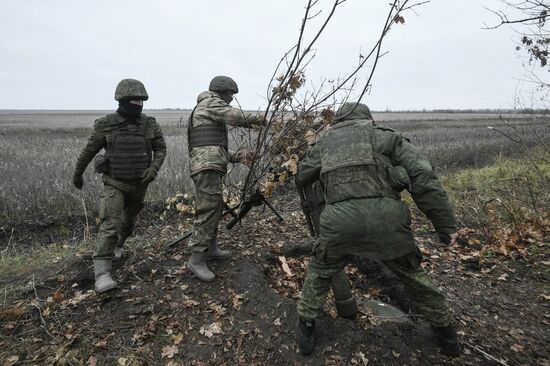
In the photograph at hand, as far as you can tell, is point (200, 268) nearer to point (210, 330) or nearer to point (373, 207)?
point (210, 330)

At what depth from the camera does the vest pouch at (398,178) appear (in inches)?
114

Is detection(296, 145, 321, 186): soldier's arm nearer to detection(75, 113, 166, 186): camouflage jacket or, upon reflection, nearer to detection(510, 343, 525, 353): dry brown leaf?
detection(75, 113, 166, 186): camouflage jacket

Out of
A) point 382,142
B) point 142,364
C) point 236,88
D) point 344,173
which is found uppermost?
point 236,88

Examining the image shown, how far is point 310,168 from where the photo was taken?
10.6ft

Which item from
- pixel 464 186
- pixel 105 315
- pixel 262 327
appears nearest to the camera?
pixel 262 327

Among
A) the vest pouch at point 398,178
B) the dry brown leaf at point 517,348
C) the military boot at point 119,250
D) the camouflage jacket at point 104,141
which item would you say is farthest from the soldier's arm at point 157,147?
the dry brown leaf at point 517,348

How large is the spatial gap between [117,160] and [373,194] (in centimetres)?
300

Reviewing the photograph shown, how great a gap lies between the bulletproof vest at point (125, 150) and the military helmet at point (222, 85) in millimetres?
1012

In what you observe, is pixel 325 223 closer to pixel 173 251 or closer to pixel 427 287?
pixel 427 287

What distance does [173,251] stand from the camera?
5.17 metres

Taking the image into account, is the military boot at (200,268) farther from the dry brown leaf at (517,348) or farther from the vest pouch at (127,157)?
the dry brown leaf at (517,348)

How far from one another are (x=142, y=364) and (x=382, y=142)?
115 inches

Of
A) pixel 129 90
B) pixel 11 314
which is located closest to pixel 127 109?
pixel 129 90

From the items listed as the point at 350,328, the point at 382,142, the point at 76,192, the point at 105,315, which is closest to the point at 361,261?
the point at 350,328
